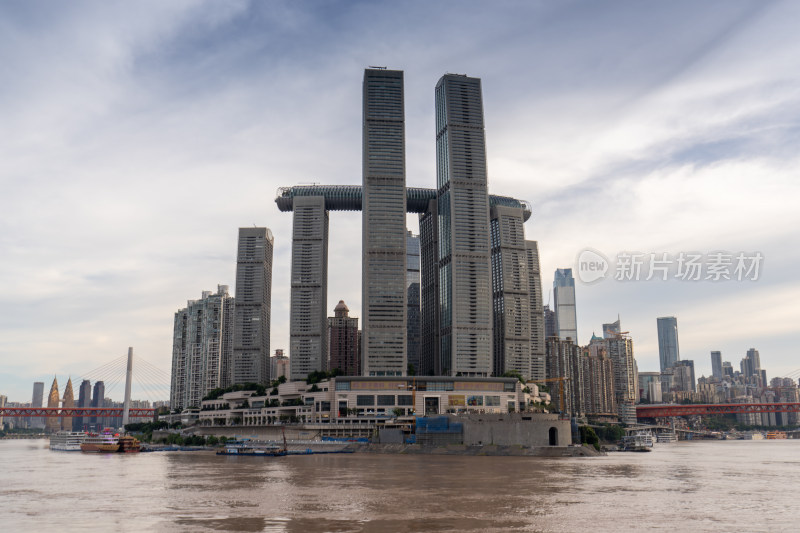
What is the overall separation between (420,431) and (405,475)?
8424 centimetres

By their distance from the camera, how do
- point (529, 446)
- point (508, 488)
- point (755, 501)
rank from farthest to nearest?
point (529, 446), point (508, 488), point (755, 501)

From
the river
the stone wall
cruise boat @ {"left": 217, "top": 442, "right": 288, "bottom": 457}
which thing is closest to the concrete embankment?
the stone wall

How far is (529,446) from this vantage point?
165 meters

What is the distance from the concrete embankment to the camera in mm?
161875

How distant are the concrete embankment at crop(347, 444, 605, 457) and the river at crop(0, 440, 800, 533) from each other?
4277cm

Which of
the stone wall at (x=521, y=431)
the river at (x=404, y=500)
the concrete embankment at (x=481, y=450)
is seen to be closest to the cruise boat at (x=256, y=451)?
the concrete embankment at (x=481, y=450)

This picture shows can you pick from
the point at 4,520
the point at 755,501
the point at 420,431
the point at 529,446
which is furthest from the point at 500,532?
the point at 420,431

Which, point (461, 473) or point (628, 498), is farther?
point (461, 473)

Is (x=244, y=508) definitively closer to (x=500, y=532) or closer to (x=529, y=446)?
(x=500, y=532)

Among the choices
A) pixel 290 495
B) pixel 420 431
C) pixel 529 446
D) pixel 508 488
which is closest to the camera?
pixel 290 495

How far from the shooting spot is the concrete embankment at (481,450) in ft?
531

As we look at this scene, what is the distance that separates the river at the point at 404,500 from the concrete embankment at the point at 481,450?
42.8 m

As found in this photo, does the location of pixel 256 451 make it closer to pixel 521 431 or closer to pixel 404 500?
pixel 521 431

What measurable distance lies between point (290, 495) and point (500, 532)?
3318 centimetres
